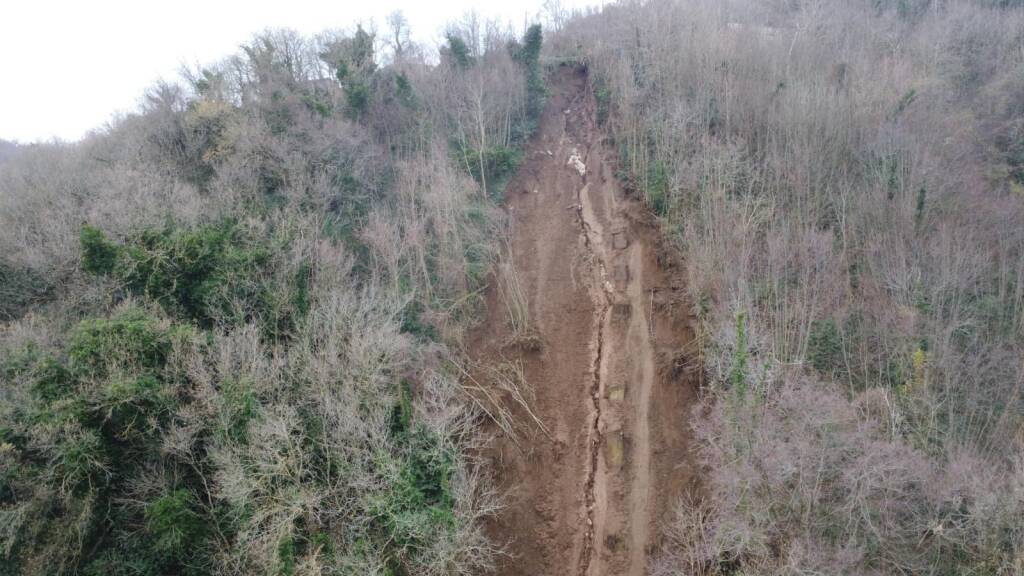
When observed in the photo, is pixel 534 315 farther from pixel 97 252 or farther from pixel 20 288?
pixel 20 288

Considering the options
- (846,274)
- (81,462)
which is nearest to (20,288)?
(81,462)

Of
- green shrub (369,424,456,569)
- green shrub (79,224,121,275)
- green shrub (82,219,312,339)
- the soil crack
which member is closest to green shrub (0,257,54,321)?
green shrub (79,224,121,275)

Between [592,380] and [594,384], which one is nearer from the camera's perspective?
[594,384]

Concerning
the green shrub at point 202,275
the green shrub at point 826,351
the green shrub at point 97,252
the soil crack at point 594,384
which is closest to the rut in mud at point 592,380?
the soil crack at point 594,384

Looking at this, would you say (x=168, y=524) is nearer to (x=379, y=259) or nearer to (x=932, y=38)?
(x=379, y=259)

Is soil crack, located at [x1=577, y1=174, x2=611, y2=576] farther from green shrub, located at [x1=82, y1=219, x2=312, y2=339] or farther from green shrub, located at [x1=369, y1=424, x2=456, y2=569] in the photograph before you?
green shrub, located at [x1=82, y1=219, x2=312, y2=339]

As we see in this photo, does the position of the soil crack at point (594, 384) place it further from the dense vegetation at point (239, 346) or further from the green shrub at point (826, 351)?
the green shrub at point (826, 351)
